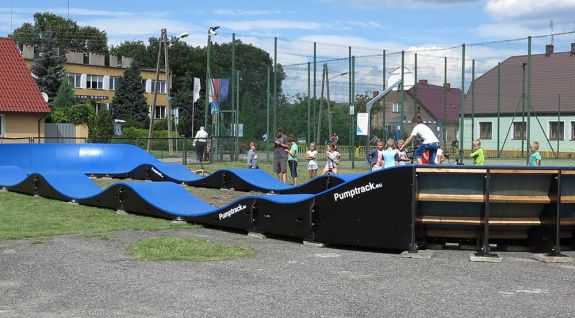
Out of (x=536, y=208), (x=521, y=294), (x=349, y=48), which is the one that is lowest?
(x=521, y=294)

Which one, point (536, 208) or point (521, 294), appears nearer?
point (521, 294)

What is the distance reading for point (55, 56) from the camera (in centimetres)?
7031

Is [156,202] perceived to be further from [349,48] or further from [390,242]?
[349,48]

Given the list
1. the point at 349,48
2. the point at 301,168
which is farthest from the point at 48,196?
the point at 349,48

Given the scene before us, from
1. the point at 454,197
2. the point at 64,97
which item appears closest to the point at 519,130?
the point at 454,197

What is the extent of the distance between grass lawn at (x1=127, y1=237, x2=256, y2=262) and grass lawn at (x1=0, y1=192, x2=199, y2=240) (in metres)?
1.54

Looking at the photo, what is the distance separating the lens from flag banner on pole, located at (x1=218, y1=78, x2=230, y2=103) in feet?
117

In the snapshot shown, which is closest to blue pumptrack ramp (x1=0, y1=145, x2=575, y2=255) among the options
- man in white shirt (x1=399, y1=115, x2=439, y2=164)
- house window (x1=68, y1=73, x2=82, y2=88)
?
man in white shirt (x1=399, y1=115, x2=439, y2=164)

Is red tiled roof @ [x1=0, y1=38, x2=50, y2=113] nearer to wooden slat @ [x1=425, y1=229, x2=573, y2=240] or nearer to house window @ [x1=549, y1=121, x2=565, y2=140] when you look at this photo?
house window @ [x1=549, y1=121, x2=565, y2=140]

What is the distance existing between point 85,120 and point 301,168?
22.7 meters

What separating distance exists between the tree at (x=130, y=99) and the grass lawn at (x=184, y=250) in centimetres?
7230

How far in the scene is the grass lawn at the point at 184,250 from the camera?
9.05 meters

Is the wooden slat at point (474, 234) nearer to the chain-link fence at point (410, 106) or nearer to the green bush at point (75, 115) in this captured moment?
→ the chain-link fence at point (410, 106)

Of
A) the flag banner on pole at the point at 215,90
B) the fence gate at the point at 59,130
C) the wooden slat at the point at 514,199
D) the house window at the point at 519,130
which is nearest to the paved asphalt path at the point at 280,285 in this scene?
the wooden slat at the point at 514,199
